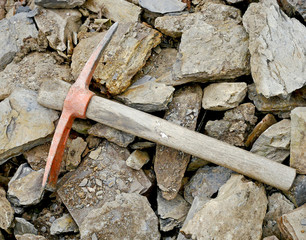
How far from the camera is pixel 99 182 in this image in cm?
290

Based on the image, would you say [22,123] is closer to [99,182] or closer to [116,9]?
[99,182]

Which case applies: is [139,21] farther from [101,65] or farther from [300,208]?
[300,208]

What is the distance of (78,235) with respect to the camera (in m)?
2.85

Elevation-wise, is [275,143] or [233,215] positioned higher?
[275,143]

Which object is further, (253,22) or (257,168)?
(253,22)

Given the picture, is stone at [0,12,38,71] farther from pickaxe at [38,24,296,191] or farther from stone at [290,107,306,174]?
stone at [290,107,306,174]

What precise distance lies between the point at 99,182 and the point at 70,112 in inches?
24.6

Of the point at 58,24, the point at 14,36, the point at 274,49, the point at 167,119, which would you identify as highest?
the point at 274,49

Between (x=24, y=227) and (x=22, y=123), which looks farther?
(x=22, y=123)

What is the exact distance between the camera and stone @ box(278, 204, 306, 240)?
2.30 m

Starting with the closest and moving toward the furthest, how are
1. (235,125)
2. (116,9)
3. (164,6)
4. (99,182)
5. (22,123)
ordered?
1. (235,125)
2. (99,182)
3. (22,123)
4. (164,6)
5. (116,9)

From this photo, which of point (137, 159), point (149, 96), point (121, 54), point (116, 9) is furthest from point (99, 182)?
point (116, 9)

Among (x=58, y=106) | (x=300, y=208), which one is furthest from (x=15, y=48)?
(x=300, y=208)

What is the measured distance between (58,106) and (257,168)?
5.43ft
